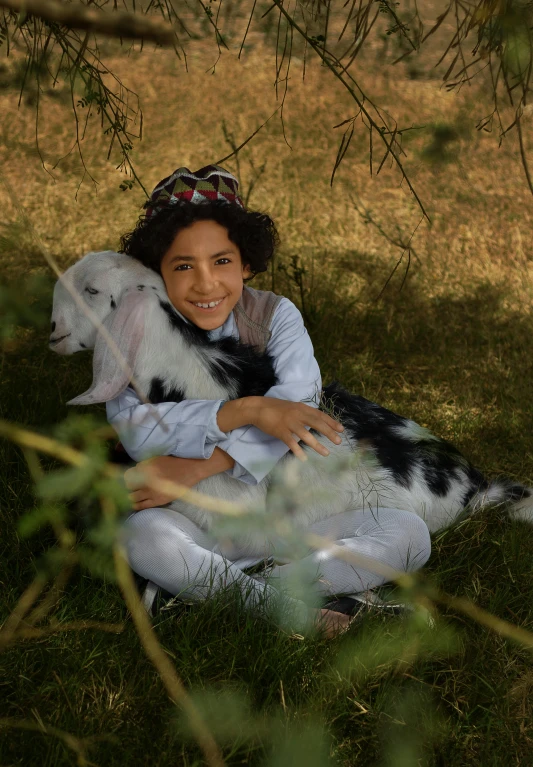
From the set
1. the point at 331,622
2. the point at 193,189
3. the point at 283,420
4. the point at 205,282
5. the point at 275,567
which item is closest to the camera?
the point at 331,622

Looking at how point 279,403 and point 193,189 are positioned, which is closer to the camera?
point 279,403

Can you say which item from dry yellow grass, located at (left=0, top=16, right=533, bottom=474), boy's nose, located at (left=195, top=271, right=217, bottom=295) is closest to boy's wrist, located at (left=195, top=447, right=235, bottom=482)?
boy's nose, located at (left=195, top=271, right=217, bottom=295)

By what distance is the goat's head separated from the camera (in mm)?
2576

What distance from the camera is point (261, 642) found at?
2.31 m

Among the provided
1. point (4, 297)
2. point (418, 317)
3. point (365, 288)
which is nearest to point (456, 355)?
point (418, 317)

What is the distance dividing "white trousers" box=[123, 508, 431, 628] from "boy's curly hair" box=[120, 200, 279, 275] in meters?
0.88

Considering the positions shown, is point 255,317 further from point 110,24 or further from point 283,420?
point 110,24

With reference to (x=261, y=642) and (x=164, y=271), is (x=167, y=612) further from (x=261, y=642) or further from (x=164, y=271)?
(x=164, y=271)

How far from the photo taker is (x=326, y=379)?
4.13 metres

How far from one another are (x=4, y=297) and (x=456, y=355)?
12.5 feet

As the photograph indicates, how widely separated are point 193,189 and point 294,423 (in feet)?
3.08

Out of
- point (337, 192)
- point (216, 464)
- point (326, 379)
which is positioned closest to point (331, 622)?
point (216, 464)

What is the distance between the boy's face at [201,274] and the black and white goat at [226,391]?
0.22 ft

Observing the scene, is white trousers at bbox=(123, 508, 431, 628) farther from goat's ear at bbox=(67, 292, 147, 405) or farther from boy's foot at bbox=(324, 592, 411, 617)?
goat's ear at bbox=(67, 292, 147, 405)
